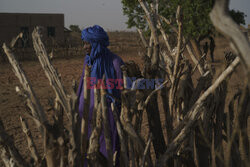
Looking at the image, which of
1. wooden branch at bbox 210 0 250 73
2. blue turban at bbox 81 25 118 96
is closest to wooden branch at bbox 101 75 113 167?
wooden branch at bbox 210 0 250 73

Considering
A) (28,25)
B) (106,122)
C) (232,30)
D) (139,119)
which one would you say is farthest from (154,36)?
(28,25)

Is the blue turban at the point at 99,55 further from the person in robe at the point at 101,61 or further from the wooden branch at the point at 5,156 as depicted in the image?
the wooden branch at the point at 5,156

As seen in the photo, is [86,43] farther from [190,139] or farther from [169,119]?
[190,139]

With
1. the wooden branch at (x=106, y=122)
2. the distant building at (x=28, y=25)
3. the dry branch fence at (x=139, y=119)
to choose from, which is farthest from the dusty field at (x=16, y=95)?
the distant building at (x=28, y=25)

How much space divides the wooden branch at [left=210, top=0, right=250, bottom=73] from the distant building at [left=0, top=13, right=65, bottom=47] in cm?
1880

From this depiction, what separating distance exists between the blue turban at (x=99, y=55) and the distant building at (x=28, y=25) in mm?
16992

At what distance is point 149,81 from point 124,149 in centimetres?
46

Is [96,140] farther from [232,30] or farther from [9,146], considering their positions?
[232,30]

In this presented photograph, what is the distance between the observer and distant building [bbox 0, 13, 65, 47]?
1911cm

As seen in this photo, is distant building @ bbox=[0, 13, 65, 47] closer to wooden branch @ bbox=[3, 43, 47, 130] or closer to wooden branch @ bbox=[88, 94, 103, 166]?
wooden branch @ bbox=[3, 43, 47, 130]

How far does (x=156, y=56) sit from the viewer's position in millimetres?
1573

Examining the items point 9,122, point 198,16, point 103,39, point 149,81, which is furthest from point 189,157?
point 198,16

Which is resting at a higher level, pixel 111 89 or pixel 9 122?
pixel 111 89

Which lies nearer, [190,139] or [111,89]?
[190,139]
